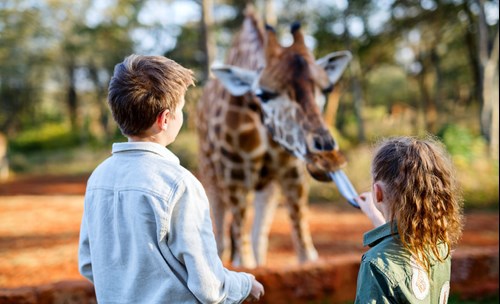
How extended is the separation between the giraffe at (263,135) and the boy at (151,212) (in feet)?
5.15

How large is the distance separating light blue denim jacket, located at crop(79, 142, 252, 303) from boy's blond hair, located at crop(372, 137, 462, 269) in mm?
597

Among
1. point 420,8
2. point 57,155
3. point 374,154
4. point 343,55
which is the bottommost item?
point 57,155

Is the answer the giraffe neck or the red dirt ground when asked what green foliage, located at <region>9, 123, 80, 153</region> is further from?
the giraffe neck

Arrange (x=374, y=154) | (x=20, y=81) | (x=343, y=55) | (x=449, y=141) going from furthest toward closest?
(x=20, y=81)
(x=449, y=141)
(x=343, y=55)
(x=374, y=154)

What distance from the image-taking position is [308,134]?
318cm

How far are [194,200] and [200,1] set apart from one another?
12651mm

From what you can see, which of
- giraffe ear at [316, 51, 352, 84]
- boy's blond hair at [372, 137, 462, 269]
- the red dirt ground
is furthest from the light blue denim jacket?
giraffe ear at [316, 51, 352, 84]

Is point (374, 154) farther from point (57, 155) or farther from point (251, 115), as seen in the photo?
point (57, 155)

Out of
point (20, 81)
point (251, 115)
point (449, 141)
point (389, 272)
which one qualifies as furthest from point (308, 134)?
point (20, 81)

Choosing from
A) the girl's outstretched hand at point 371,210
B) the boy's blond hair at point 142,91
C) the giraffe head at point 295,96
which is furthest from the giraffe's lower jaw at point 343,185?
the boy's blond hair at point 142,91

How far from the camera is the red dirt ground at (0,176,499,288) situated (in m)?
5.60

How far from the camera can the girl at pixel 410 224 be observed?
1.47m

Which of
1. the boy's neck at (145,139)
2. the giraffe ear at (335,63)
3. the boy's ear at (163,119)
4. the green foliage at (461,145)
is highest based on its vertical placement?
the giraffe ear at (335,63)

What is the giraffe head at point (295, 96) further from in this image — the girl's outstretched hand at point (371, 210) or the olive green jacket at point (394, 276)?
the olive green jacket at point (394, 276)
